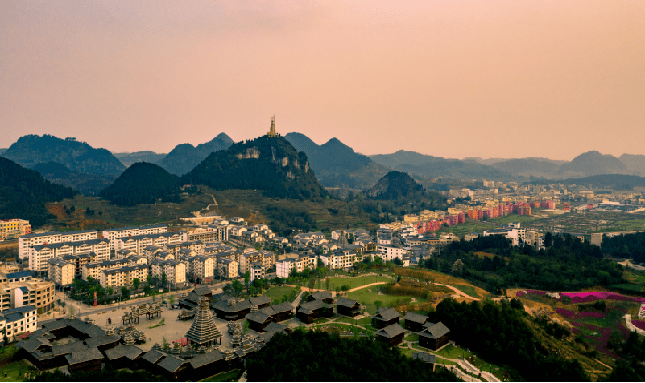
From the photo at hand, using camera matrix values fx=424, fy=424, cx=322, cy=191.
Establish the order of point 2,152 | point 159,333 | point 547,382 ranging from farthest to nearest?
point 2,152 → point 159,333 → point 547,382

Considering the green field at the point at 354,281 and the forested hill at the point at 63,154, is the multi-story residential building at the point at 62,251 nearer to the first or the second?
the green field at the point at 354,281

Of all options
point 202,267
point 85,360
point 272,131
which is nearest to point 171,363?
point 85,360

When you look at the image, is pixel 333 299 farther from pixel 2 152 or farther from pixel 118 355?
pixel 2 152

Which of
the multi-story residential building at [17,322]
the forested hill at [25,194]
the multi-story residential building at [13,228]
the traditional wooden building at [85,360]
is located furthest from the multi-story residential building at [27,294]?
the forested hill at [25,194]

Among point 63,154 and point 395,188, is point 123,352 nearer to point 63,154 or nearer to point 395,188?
point 395,188

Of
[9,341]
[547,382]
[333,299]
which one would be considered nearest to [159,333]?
[9,341]

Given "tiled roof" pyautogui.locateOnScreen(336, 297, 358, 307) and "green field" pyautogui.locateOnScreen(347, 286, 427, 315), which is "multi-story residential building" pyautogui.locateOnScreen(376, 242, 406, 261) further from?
"tiled roof" pyautogui.locateOnScreen(336, 297, 358, 307)

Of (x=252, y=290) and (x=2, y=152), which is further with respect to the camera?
(x=2, y=152)

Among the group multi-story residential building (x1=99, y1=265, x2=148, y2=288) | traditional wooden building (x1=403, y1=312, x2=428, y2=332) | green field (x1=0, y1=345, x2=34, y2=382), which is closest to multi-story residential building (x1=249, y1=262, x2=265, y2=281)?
multi-story residential building (x1=99, y1=265, x2=148, y2=288)

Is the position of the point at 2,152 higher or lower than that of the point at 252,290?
higher
